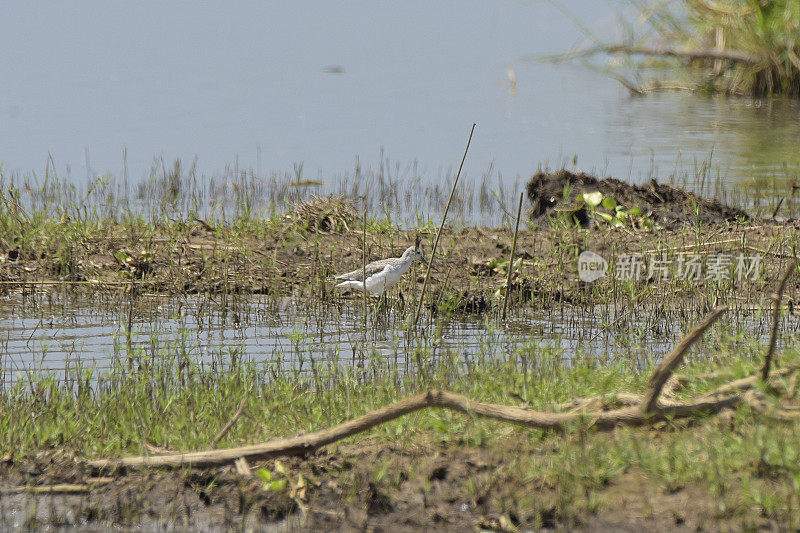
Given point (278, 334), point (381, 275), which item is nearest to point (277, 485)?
point (278, 334)

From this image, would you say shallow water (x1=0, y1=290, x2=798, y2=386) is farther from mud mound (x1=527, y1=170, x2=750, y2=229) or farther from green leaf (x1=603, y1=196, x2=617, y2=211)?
mud mound (x1=527, y1=170, x2=750, y2=229)

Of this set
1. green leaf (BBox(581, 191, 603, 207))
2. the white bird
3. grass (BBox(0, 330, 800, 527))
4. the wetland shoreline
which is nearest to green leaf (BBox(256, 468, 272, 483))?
the wetland shoreline

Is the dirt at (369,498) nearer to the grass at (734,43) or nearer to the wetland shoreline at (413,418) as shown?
the wetland shoreline at (413,418)

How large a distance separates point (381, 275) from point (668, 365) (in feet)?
13.8

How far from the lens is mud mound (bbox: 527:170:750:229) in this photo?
11305 mm

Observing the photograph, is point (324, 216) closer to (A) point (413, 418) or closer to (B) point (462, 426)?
(A) point (413, 418)

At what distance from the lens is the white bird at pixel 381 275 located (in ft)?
27.8

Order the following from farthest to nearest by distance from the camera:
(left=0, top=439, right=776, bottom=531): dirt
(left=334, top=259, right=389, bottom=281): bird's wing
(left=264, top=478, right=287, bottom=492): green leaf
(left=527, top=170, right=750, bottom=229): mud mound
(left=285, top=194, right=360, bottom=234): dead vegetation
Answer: (left=527, top=170, right=750, bottom=229): mud mound < (left=285, top=194, right=360, bottom=234): dead vegetation < (left=334, top=259, right=389, bottom=281): bird's wing < (left=264, top=478, right=287, bottom=492): green leaf < (left=0, top=439, right=776, bottom=531): dirt

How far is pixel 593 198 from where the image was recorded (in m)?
11.1

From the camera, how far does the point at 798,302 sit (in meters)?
8.59

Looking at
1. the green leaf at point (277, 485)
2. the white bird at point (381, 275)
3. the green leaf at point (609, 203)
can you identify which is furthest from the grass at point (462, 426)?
the green leaf at point (609, 203)

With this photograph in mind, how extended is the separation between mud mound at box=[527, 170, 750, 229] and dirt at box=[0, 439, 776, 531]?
7141 millimetres

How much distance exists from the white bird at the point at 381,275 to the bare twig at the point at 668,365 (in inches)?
151

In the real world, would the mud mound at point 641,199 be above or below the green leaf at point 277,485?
above
